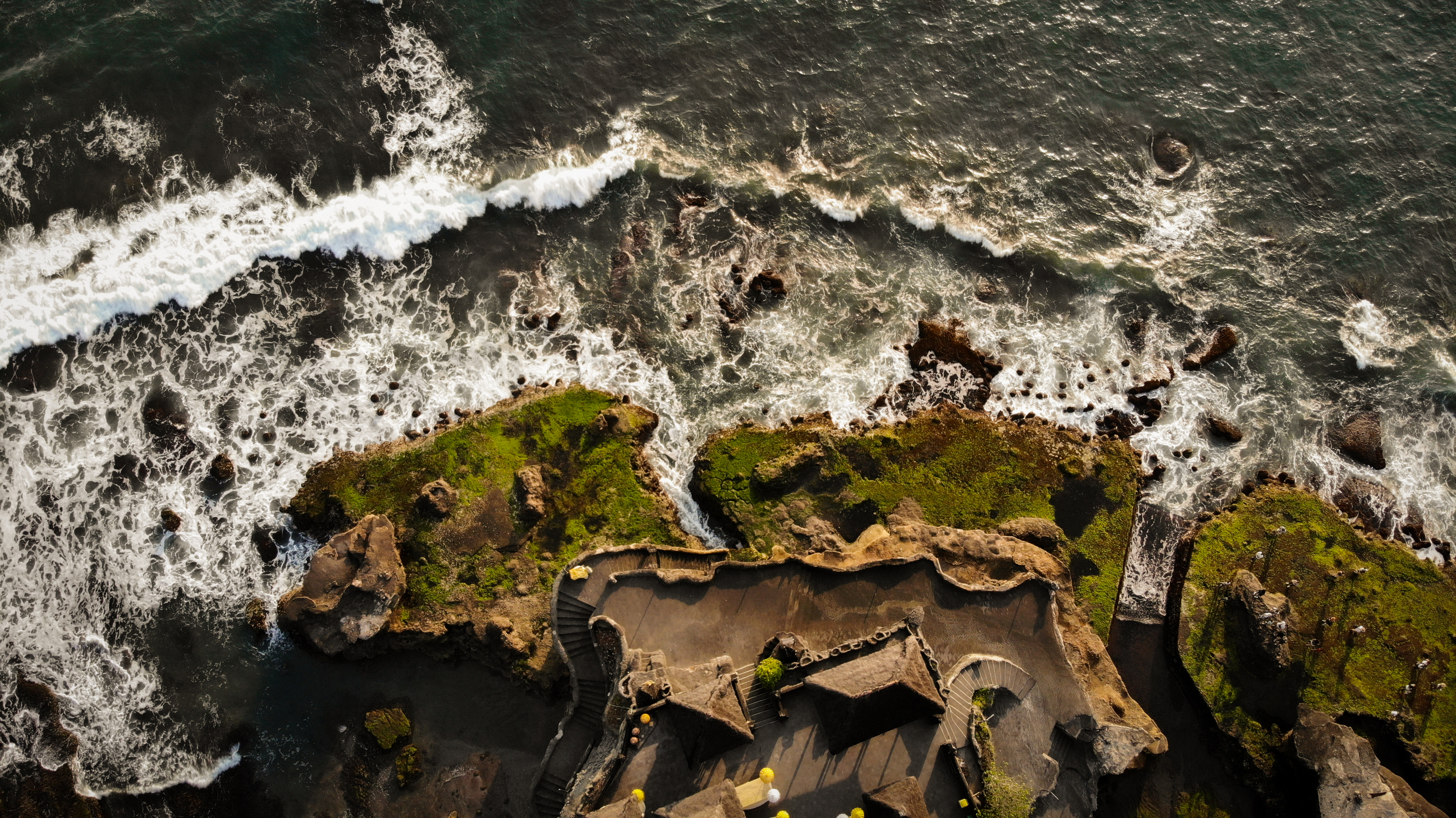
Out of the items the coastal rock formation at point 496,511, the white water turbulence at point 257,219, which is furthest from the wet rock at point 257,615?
the white water turbulence at point 257,219

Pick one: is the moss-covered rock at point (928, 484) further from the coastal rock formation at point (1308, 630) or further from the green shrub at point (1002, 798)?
the green shrub at point (1002, 798)

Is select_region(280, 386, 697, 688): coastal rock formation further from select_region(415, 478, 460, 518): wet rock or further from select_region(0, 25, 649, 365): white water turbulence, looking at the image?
select_region(0, 25, 649, 365): white water turbulence

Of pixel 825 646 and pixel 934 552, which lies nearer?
pixel 825 646

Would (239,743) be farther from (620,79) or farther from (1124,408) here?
(1124,408)

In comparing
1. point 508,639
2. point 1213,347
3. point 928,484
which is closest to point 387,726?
point 508,639

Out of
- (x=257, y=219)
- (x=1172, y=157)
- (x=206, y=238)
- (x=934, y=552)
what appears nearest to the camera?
(x=934, y=552)

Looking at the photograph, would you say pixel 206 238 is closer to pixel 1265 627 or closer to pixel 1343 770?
pixel 1265 627
